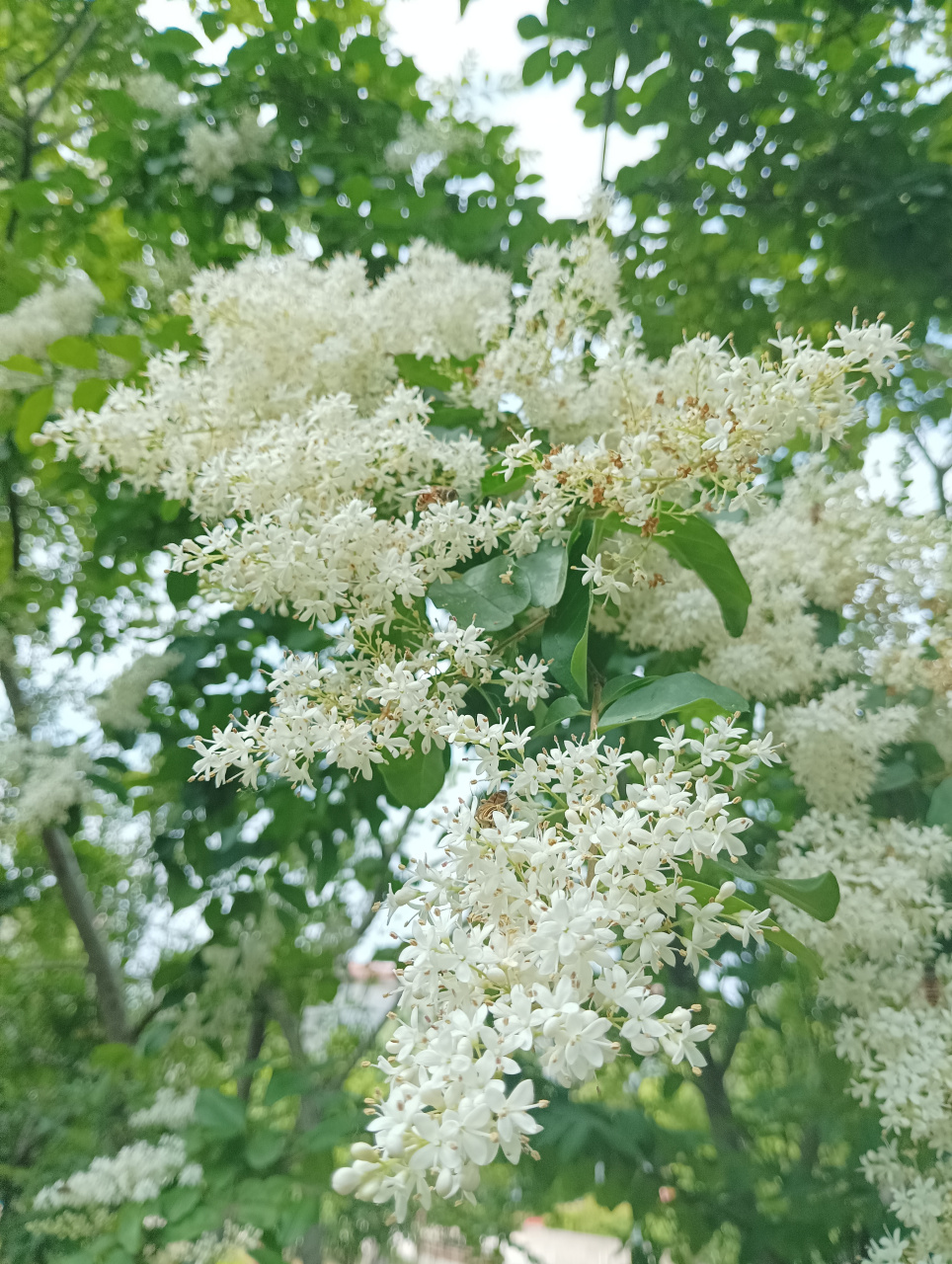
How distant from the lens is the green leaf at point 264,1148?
1165mm

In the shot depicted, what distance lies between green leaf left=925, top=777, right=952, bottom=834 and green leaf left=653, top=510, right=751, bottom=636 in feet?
1.14

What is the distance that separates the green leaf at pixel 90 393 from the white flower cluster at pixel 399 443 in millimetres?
131

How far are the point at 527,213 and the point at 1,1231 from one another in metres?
2.02

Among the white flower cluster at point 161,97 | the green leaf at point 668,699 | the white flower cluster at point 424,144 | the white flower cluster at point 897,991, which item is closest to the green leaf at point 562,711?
the green leaf at point 668,699

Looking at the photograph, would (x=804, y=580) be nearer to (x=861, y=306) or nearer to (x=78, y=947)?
(x=861, y=306)

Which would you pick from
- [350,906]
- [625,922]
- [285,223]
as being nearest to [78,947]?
[350,906]

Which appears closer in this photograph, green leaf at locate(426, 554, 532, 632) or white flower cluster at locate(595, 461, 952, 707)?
green leaf at locate(426, 554, 532, 632)

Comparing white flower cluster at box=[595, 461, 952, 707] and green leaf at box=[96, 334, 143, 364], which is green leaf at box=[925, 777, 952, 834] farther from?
green leaf at box=[96, 334, 143, 364]

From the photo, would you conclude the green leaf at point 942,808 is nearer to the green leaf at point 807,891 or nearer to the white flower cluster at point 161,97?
the green leaf at point 807,891

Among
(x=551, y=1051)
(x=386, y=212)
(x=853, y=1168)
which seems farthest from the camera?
(x=386, y=212)

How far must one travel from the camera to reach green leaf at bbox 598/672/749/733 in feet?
2.06

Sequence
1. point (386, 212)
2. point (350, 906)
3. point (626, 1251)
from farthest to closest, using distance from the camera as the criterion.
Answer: point (350, 906)
point (386, 212)
point (626, 1251)

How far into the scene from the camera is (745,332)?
64.8 inches

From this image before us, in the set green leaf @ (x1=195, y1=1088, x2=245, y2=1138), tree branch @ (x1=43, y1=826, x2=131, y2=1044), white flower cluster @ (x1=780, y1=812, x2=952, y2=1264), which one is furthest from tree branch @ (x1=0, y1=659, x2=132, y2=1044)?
white flower cluster @ (x1=780, y1=812, x2=952, y2=1264)
